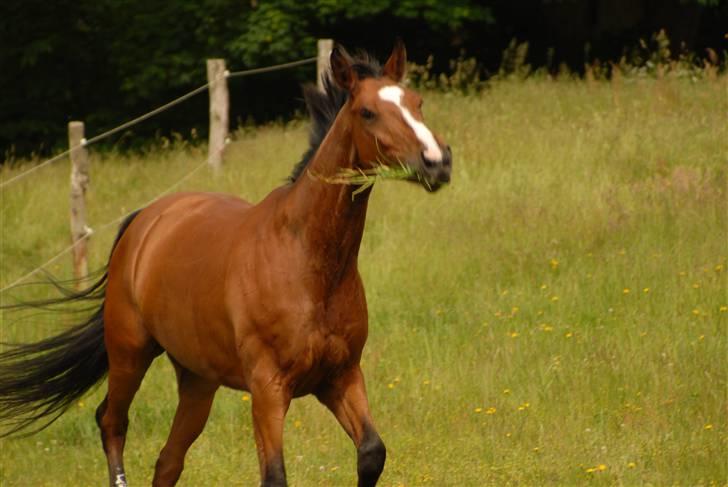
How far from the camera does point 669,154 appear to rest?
41.0 ft

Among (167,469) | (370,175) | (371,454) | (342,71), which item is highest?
(342,71)

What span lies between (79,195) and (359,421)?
25.7 ft

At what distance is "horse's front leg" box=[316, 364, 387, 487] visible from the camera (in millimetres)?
5527

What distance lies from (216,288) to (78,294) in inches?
71.8

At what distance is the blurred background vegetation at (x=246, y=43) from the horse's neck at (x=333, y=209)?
14283mm

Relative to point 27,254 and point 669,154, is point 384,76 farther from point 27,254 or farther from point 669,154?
point 27,254

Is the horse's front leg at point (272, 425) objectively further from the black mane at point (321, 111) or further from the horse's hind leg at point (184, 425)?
the horse's hind leg at point (184, 425)

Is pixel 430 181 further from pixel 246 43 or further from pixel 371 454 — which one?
pixel 246 43

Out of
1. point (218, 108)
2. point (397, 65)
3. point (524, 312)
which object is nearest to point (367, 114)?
point (397, 65)

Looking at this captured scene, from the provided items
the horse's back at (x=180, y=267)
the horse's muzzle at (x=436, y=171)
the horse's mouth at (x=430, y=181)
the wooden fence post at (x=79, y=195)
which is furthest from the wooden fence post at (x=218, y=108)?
the horse's muzzle at (x=436, y=171)

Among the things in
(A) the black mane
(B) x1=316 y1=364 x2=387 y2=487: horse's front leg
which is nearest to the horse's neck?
(A) the black mane

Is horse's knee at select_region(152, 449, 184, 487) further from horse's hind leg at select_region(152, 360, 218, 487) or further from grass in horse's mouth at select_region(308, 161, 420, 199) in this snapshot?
grass in horse's mouth at select_region(308, 161, 420, 199)

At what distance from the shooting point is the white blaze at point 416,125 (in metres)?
4.81

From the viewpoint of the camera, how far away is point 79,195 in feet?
42.0
